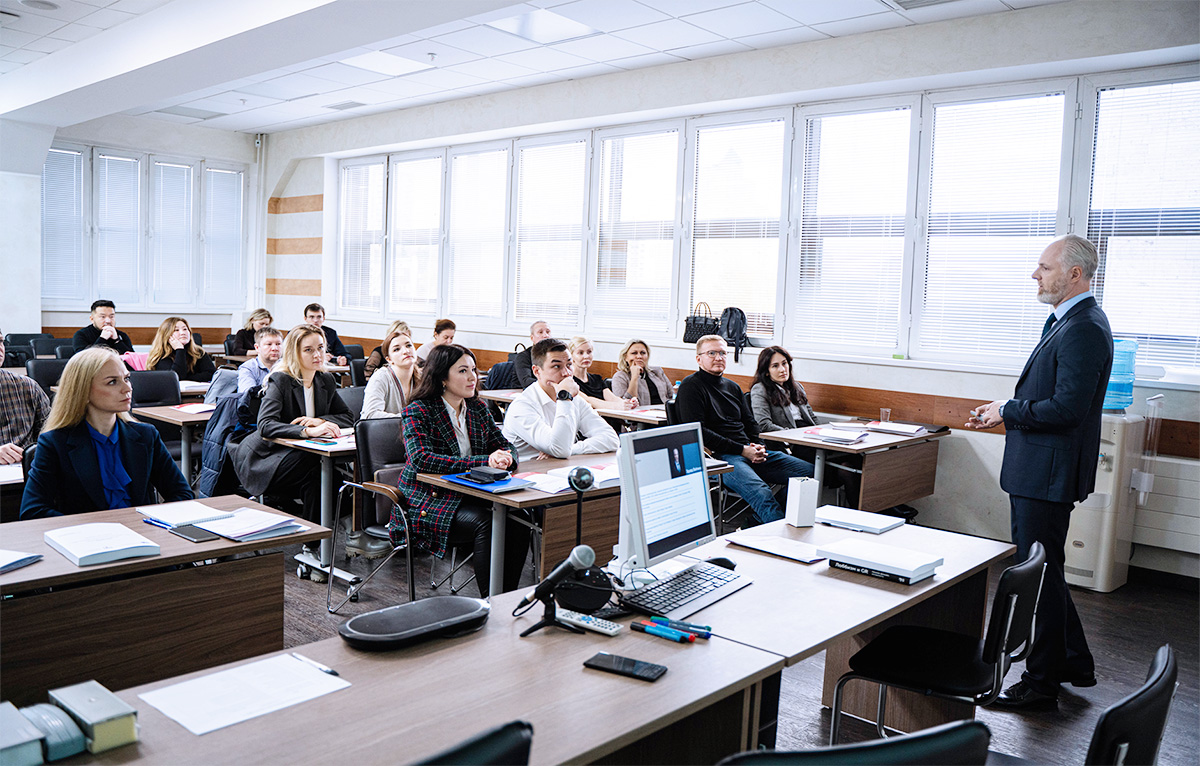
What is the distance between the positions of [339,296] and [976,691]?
1027cm

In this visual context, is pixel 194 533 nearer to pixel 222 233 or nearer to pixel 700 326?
pixel 700 326

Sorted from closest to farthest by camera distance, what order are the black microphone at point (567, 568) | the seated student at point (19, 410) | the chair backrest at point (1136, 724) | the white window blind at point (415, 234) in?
the chair backrest at point (1136, 724)
the black microphone at point (567, 568)
the seated student at point (19, 410)
the white window blind at point (415, 234)

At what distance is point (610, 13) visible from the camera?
246 inches

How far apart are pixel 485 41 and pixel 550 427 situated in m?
3.89

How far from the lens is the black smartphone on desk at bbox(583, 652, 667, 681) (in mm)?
1832

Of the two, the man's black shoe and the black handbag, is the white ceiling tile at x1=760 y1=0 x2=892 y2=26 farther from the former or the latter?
the man's black shoe

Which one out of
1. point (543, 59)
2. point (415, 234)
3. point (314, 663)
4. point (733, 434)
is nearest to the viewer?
point (314, 663)

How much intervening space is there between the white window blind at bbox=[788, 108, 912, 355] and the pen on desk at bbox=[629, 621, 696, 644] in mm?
5238

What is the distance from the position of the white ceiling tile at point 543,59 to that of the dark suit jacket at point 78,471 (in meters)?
5.06

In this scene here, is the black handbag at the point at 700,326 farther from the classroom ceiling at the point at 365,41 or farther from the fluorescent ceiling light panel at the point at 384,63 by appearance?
the fluorescent ceiling light panel at the point at 384,63

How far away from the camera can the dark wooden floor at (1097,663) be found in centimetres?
324

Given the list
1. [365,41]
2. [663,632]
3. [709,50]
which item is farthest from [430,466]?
[709,50]

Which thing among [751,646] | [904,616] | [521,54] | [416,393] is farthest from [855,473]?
[521,54]

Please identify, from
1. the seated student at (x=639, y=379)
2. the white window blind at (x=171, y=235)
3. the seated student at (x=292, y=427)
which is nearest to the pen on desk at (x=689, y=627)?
the seated student at (x=292, y=427)
